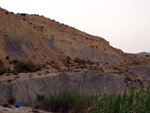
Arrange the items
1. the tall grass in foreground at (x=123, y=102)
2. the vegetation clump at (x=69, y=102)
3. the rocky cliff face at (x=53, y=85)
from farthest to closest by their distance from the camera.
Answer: the rocky cliff face at (x=53, y=85) < the vegetation clump at (x=69, y=102) < the tall grass in foreground at (x=123, y=102)

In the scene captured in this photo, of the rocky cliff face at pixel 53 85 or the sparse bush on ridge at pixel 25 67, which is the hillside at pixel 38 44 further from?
the rocky cliff face at pixel 53 85

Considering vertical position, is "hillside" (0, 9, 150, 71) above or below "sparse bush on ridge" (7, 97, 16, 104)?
above

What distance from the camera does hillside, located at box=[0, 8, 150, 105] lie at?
28.8m

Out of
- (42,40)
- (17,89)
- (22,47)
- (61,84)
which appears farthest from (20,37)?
(17,89)

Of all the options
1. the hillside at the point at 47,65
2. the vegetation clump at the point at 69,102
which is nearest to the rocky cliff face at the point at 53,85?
the hillside at the point at 47,65

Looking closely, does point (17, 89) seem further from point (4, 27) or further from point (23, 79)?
point (4, 27)

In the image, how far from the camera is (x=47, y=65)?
44.9 m

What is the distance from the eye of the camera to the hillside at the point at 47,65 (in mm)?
28761

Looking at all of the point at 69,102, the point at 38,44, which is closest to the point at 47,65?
the point at 38,44

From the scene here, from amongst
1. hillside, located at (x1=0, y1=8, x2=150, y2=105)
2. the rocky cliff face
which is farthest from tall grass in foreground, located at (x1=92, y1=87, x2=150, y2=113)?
hillside, located at (x1=0, y1=8, x2=150, y2=105)

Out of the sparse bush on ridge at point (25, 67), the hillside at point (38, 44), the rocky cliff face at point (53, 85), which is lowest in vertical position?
the rocky cliff face at point (53, 85)

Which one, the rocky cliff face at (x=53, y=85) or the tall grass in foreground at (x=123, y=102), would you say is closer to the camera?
the tall grass in foreground at (x=123, y=102)

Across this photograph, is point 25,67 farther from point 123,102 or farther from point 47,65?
point 123,102

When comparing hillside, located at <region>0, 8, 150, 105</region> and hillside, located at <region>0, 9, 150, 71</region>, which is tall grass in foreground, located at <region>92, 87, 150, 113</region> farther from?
hillside, located at <region>0, 9, 150, 71</region>
